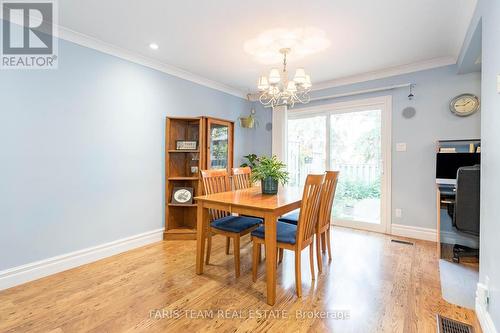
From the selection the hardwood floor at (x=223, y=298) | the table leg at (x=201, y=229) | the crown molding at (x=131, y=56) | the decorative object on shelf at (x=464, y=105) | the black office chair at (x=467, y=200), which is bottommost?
the hardwood floor at (x=223, y=298)

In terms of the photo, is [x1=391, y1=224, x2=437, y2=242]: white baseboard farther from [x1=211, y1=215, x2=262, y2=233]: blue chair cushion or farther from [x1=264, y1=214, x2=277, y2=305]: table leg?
[x1=264, y1=214, x2=277, y2=305]: table leg

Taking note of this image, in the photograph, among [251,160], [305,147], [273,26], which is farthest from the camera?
[251,160]

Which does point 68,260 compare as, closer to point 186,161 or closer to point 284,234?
point 186,161

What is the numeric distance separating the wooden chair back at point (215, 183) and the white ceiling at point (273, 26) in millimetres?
1468

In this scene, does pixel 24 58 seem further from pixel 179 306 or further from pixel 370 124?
pixel 370 124

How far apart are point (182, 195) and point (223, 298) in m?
1.80

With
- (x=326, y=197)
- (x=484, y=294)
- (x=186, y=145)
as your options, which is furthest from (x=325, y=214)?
(x=186, y=145)

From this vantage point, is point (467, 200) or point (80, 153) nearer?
point (467, 200)

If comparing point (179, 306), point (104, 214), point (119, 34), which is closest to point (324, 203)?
point (179, 306)

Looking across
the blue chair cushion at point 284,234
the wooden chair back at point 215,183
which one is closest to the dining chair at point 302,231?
the blue chair cushion at point 284,234

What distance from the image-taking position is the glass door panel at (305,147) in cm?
421

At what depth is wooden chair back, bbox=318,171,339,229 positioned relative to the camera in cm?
232

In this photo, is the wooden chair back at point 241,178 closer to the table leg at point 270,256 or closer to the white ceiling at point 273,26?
the table leg at point 270,256

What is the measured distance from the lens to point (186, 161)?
12.0 ft
